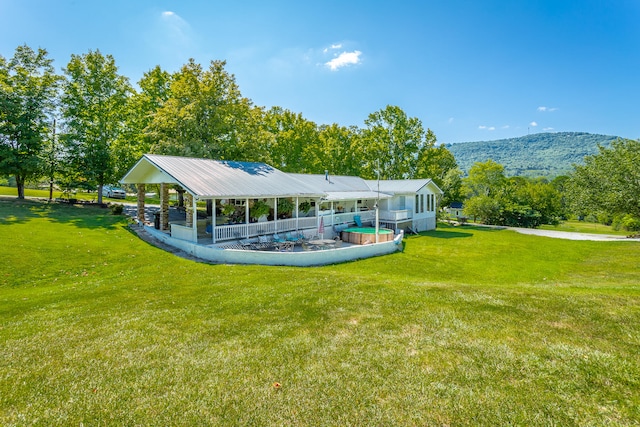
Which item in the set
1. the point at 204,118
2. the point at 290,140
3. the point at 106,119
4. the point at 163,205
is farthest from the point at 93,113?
the point at 290,140

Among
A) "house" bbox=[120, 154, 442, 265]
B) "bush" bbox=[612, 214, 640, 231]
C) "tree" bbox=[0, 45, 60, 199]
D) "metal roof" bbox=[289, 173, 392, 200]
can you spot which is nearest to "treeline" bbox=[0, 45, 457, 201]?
"tree" bbox=[0, 45, 60, 199]

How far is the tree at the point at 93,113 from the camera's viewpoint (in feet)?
86.0

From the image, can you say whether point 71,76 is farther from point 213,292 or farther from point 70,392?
point 70,392

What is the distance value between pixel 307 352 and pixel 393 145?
40.9 meters

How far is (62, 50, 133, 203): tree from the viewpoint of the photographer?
26219mm

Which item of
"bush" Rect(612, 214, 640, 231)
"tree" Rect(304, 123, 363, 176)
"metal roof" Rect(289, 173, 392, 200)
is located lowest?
"bush" Rect(612, 214, 640, 231)

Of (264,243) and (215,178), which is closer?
(264,243)

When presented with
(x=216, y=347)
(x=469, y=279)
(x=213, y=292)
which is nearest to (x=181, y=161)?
(x=213, y=292)

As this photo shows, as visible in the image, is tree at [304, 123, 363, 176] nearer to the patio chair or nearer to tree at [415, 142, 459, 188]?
tree at [415, 142, 459, 188]

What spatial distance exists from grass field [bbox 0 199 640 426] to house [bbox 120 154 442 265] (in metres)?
5.28

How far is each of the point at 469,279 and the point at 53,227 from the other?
21.6 meters

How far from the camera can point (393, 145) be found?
140 ft

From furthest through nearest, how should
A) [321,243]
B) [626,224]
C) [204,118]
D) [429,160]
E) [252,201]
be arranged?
[429,160]
[626,224]
[204,118]
[252,201]
[321,243]

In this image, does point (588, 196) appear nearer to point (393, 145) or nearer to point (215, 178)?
point (393, 145)
